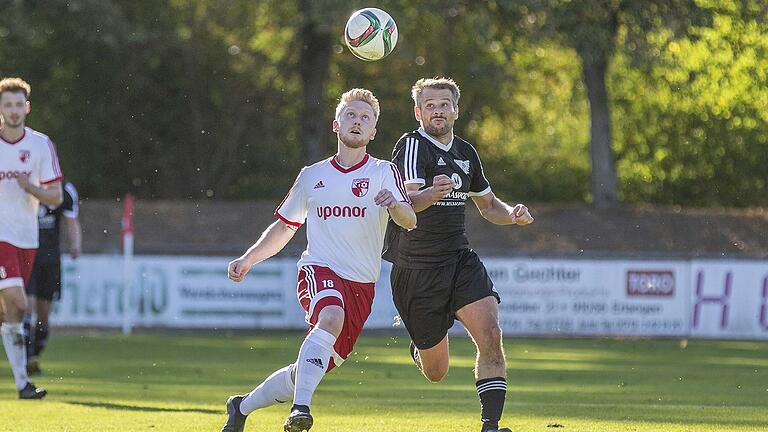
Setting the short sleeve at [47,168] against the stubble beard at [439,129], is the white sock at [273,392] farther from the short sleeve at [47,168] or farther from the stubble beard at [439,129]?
the short sleeve at [47,168]

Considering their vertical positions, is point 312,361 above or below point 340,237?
below

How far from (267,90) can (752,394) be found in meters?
27.1

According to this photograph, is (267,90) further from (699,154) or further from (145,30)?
(699,154)

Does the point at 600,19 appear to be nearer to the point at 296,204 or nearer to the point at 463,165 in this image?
the point at 463,165

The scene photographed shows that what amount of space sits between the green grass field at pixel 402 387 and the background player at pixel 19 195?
0.66 meters

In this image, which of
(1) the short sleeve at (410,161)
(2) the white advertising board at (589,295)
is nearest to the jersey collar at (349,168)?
(1) the short sleeve at (410,161)

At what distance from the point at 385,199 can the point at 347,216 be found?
1.47ft

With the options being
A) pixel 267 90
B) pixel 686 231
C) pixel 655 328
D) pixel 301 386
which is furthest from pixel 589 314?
pixel 267 90

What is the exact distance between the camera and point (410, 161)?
8.96 metres

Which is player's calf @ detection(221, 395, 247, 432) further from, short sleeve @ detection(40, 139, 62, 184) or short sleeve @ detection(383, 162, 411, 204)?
short sleeve @ detection(40, 139, 62, 184)

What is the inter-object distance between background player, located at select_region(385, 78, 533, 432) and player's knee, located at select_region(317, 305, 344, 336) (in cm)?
87

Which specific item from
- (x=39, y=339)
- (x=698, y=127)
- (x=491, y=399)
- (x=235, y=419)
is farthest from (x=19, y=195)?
(x=698, y=127)

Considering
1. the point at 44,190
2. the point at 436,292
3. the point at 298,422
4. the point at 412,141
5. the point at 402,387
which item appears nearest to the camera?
the point at 298,422

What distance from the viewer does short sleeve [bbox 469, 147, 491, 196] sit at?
9312 millimetres
